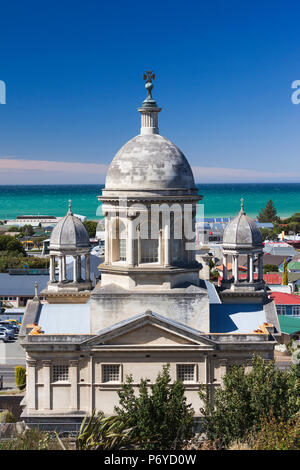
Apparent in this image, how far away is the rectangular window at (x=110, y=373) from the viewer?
3359 cm

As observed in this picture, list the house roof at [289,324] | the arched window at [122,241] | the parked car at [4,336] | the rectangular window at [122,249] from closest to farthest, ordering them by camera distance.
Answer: the arched window at [122,241], the rectangular window at [122,249], the house roof at [289,324], the parked car at [4,336]

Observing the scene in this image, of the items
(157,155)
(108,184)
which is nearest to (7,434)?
(108,184)

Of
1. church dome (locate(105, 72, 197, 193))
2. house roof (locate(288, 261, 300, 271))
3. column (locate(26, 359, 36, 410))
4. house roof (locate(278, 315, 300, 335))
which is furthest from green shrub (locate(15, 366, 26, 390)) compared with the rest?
house roof (locate(288, 261, 300, 271))

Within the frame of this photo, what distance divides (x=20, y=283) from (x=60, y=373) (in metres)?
45.2

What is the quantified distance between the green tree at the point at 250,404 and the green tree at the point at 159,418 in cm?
108

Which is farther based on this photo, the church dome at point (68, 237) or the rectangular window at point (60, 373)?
the church dome at point (68, 237)

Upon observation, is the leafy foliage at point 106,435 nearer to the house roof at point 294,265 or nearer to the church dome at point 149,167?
the church dome at point 149,167

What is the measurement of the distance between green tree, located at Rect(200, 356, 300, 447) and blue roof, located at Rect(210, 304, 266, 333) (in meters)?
7.67

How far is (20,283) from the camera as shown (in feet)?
255

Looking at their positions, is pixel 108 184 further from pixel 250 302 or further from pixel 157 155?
pixel 250 302

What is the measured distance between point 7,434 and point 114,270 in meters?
9.63

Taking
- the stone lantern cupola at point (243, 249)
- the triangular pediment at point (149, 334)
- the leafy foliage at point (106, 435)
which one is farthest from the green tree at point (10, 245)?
the leafy foliage at point (106, 435)

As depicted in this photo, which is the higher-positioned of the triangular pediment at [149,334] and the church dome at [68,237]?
the church dome at [68,237]

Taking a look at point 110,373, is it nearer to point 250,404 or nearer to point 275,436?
point 250,404
